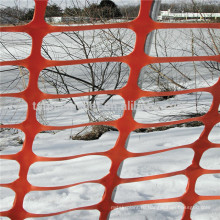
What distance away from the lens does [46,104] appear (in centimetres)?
385

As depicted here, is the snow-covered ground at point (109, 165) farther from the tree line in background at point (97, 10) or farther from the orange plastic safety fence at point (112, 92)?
the tree line in background at point (97, 10)

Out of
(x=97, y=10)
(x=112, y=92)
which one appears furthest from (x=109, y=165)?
(x=97, y=10)

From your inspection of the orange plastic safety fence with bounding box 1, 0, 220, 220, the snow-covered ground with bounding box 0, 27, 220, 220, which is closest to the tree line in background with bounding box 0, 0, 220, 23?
the snow-covered ground with bounding box 0, 27, 220, 220

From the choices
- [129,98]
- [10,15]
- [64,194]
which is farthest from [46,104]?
[129,98]

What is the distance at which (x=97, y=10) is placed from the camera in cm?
307

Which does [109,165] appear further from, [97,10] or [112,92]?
[97,10]

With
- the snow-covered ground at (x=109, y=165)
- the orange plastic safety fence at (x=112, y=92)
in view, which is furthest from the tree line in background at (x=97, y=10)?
the orange plastic safety fence at (x=112, y=92)

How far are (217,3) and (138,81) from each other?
116 inches

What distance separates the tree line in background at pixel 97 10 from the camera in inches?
115

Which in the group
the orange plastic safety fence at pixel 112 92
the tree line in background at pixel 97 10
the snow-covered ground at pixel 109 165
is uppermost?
the tree line in background at pixel 97 10

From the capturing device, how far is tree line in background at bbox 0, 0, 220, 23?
9.57 ft

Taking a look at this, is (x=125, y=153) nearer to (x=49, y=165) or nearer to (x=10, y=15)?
(x=49, y=165)

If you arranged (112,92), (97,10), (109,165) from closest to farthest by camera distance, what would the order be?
(112,92) < (109,165) < (97,10)

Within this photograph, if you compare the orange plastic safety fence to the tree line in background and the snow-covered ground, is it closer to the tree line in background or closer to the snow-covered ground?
the snow-covered ground
